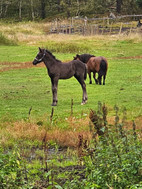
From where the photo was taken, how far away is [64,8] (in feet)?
313

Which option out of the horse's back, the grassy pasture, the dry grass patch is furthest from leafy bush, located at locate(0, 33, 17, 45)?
the dry grass patch

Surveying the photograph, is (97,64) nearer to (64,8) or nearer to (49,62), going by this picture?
(49,62)

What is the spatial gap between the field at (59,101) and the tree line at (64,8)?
4163 cm

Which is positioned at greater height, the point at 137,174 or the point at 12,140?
the point at 137,174

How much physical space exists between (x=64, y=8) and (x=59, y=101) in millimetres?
77905

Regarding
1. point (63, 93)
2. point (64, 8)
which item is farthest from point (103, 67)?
point (64, 8)

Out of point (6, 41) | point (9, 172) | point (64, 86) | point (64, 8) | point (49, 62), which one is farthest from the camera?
point (64, 8)

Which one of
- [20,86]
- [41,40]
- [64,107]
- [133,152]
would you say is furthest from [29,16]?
[133,152]

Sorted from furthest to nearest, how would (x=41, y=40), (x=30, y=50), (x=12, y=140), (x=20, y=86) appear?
(x=41, y=40) < (x=30, y=50) < (x=20, y=86) < (x=12, y=140)

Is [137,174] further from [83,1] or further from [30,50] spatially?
[83,1]

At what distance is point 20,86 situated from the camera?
2400 cm

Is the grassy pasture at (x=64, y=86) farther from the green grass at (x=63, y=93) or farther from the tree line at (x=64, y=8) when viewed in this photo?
the tree line at (x=64, y=8)

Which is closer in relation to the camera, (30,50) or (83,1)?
(30,50)

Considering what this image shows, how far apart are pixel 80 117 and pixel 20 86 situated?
27.8 feet
